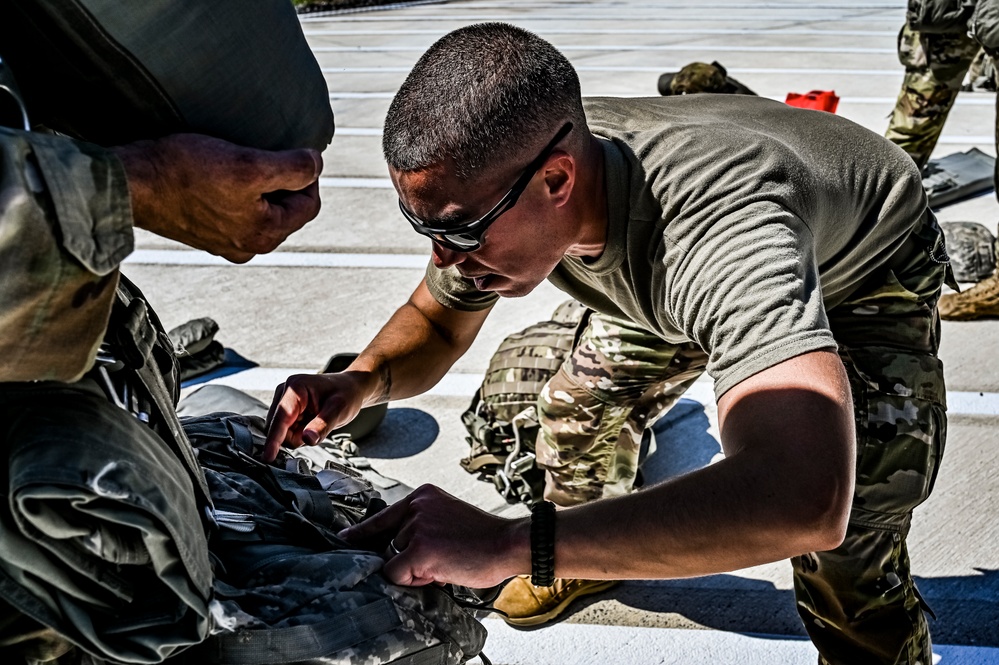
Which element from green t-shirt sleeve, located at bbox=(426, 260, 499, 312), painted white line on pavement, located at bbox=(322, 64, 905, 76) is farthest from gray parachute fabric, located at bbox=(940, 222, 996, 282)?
painted white line on pavement, located at bbox=(322, 64, 905, 76)

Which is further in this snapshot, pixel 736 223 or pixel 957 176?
pixel 957 176

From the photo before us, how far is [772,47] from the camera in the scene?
36.3ft

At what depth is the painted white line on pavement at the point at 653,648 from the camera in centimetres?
287

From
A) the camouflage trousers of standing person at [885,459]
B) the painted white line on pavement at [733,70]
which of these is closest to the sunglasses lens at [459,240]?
the camouflage trousers of standing person at [885,459]

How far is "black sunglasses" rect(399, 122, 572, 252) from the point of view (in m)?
2.21

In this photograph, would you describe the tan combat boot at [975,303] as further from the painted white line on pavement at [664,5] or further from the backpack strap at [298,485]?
the painted white line on pavement at [664,5]

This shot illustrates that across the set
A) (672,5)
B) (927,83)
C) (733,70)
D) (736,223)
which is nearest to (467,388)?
(736,223)

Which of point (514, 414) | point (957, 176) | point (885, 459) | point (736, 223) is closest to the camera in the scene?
point (736, 223)

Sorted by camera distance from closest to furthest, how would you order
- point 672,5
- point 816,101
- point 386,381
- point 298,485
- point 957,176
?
point 298,485, point 386,381, point 816,101, point 957,176, point 672,5

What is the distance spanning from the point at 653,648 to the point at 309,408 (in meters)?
1.28

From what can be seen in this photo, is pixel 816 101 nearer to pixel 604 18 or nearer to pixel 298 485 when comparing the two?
pixel 298 485

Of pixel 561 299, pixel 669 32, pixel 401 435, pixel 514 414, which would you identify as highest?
pixel 514 414

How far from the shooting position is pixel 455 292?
2834 mm

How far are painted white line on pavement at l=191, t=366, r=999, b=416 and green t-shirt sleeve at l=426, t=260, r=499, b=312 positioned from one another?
1.26 m
